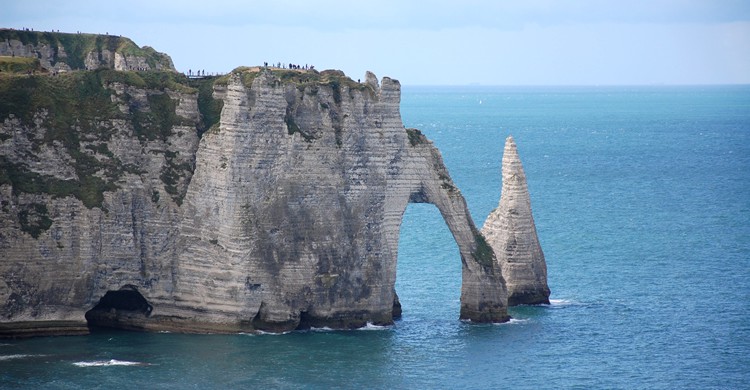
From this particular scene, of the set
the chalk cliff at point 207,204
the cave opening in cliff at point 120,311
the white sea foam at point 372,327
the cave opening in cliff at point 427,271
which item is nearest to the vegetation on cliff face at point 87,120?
the chalk cliff at point 207,204

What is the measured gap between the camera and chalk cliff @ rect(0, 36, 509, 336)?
280 ft

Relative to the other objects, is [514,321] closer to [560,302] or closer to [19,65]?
[560,302]

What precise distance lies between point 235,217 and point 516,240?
19.9 m

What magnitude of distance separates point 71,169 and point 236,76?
11.0 meters

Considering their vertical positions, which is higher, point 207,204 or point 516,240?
point 207,204

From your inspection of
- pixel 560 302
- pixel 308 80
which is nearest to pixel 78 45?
pixel 308 80

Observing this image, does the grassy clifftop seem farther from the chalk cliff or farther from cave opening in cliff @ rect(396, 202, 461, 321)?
cave opening in cliff @ rect(396, 202, 461, 321)

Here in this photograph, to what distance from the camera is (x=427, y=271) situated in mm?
110312

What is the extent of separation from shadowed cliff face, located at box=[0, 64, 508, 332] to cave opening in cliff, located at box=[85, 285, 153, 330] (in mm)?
118

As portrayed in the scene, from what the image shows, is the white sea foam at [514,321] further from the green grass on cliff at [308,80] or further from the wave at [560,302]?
the green grass on cliff at [308,80]

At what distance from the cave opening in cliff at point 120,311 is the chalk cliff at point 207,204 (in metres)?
0.08

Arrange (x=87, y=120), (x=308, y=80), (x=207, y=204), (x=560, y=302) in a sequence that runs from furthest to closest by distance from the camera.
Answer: (x=560, y=302) → (x=308, y=80) → (x=87, y=120) → (x=207, y=204)

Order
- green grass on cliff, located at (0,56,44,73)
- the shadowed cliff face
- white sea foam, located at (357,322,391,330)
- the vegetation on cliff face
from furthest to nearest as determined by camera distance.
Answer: green grass on cliff, located at (0,56,44,73)
white sea foam, located at (357,322,391,330)
the vegetation on cliff face
the shadowed cliff face

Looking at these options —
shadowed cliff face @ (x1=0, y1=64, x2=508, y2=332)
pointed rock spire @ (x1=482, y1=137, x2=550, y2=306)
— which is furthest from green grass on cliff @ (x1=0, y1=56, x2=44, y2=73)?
pointed rock spire @ (x1=482, y1=137, x2=550, y2=306)
